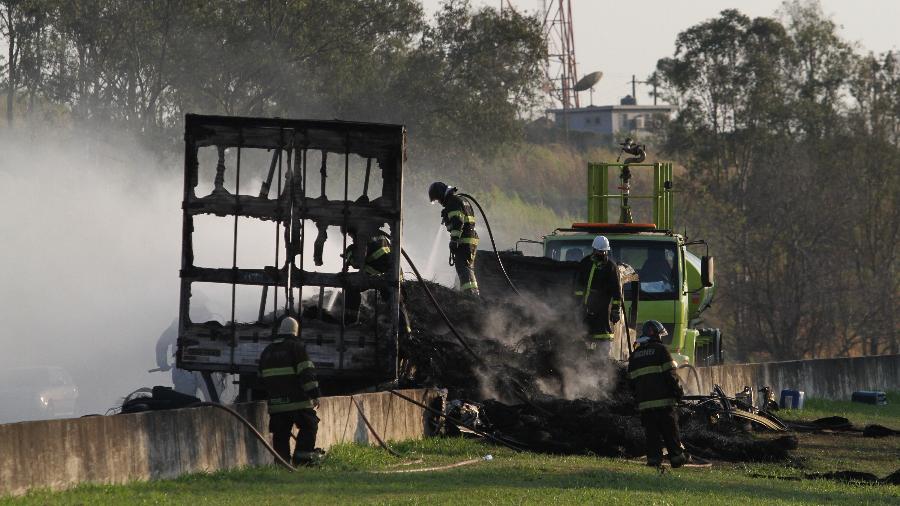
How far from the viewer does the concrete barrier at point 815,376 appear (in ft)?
87.6

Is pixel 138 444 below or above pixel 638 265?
below

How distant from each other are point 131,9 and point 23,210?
1307cm

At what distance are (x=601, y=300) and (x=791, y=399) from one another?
983 centimetres

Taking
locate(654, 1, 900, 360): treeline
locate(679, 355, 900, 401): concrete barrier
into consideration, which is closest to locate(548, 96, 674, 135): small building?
locate(654, 1, 900, 360): treeline

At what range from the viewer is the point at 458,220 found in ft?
64.3

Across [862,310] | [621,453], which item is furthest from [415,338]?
[862,310]

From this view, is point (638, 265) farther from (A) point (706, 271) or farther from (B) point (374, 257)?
(B) point (374, 257)

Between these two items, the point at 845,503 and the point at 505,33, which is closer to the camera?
the point at 845,503

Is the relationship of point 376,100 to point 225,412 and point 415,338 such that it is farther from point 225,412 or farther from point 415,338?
point 225,412

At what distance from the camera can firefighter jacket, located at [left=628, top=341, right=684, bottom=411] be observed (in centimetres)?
1602

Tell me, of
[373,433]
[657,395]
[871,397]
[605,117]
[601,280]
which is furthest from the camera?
[605,117]

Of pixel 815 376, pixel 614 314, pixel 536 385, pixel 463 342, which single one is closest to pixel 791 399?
pixel 815 376

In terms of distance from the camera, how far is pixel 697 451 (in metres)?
18.1

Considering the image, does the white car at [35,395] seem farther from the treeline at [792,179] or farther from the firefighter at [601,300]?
the treeline at [792,179]
